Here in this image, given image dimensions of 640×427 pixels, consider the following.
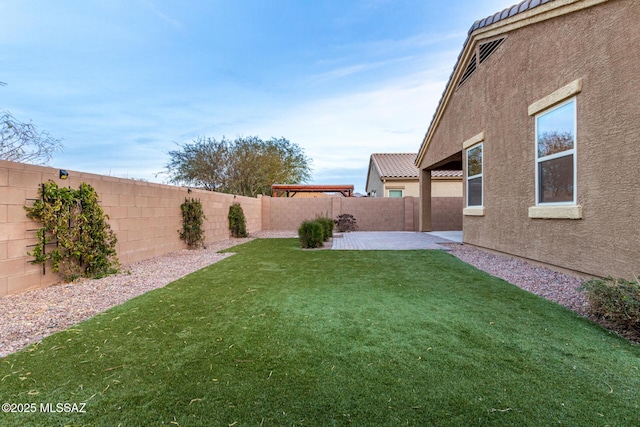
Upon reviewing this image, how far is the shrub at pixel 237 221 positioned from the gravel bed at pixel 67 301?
6.15m

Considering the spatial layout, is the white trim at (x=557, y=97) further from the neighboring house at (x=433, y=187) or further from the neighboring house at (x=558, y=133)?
the neighboring house at (x=433, y=187)

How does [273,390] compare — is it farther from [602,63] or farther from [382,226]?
[382,226]

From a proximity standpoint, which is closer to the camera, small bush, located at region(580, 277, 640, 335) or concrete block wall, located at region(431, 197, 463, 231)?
small bush, located at region(580, 277, 640, 335)

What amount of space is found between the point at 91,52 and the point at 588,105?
468 inches

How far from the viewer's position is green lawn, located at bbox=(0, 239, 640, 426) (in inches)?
68.1

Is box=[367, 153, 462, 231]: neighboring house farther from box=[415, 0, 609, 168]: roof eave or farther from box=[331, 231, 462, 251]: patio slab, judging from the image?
box=[415, 0, 609, 168]: roof eave

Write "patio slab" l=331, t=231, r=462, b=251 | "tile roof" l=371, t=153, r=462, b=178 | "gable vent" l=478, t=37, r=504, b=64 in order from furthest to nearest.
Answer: "tile roof" l=371, t=153, r=462, b=178
"patio slab" l=331, t=231, r=462, b=251
"gable vent" l=478, t=37, r=504, b=64

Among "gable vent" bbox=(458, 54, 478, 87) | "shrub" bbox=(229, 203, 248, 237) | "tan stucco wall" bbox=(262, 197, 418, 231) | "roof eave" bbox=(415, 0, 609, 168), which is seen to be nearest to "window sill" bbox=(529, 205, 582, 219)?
"roof eave" bbox=(415, 0, 609, 168)

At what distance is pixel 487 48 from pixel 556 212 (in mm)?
4878

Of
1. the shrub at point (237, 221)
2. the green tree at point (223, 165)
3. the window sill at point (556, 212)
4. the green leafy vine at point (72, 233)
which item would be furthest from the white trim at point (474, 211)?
the green tree at point (223, 165)

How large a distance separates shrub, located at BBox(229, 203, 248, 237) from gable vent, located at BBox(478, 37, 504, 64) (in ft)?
32.8

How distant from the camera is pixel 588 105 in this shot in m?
4.49

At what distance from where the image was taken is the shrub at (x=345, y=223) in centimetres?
1538

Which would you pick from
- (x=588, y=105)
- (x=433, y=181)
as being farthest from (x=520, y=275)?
(x=433, y=181)
